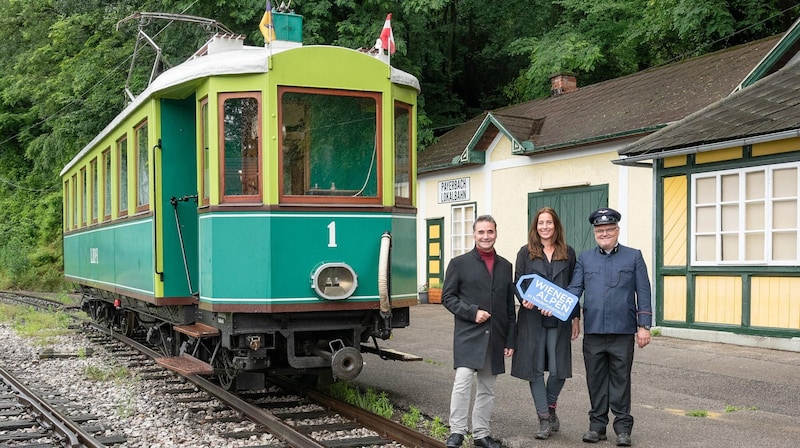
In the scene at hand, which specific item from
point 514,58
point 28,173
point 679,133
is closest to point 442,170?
point 679,133

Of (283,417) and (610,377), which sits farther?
(283,417)

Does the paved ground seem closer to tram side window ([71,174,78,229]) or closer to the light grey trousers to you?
the light grey trousers

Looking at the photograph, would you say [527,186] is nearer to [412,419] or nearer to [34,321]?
[34,321]

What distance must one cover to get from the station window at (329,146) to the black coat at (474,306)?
1619 mm

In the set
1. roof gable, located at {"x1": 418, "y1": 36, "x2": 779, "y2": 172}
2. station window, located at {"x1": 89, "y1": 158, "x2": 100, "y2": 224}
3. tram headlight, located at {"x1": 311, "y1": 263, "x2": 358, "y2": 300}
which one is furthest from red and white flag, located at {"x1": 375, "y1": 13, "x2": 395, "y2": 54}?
roof gable, located at {"x1": 418, "y1": 36, "x2": 779, "y2": 172}

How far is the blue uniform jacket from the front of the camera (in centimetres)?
595

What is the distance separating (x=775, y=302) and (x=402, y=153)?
6.03 metres

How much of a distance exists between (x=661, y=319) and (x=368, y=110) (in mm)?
7021

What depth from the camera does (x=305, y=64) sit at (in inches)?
271

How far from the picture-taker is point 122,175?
9438 mm

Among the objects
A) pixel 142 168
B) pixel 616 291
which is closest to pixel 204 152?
pixel 142 168

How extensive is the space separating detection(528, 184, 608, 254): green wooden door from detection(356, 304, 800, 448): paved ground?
11.2 feet

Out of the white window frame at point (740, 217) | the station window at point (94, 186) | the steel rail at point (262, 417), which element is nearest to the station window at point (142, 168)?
the steel rail at point (262, 417)

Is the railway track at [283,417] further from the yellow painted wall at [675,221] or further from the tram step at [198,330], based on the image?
the yellow painted wall at [675,221]
